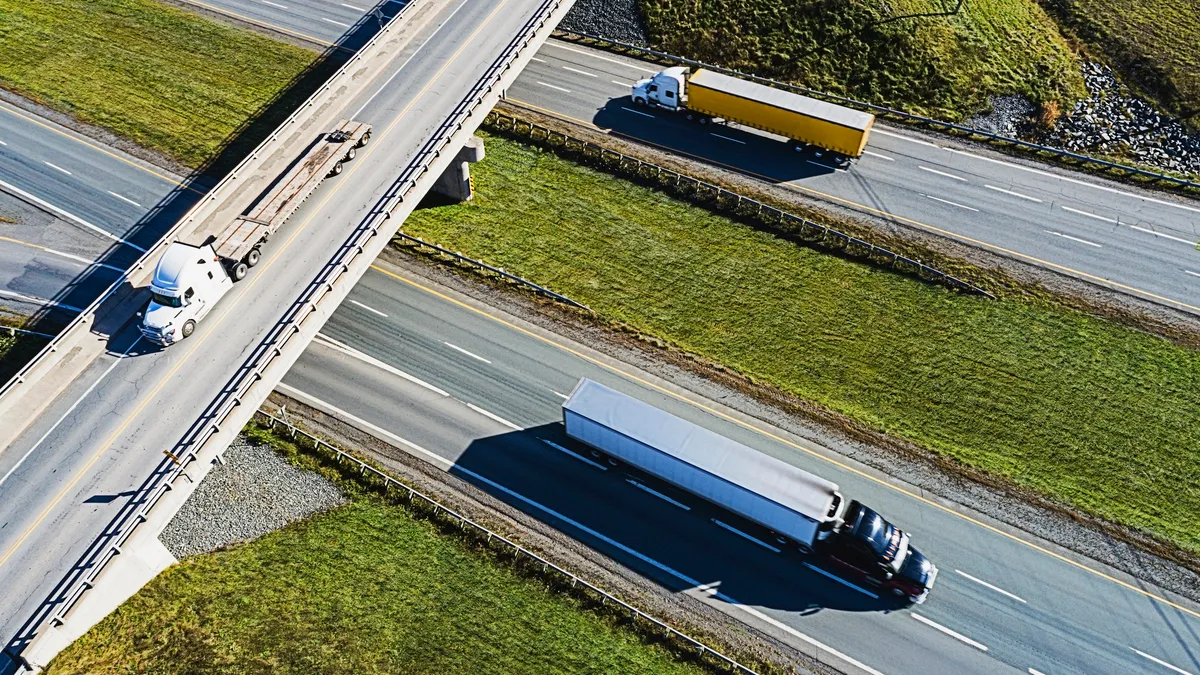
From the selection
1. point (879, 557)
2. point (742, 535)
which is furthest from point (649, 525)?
point (879, 557)

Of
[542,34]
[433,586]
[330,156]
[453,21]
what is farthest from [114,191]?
[433,586]

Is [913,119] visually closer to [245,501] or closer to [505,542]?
[505,542]

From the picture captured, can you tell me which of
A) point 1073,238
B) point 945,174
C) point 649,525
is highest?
point 945,174

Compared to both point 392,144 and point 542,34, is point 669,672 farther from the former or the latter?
point 542,34

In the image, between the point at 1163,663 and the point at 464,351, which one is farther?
the point at 464,351

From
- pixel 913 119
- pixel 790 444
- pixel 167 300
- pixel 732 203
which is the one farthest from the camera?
pixel 913 119

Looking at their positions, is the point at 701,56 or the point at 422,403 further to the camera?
the point at 701,56
